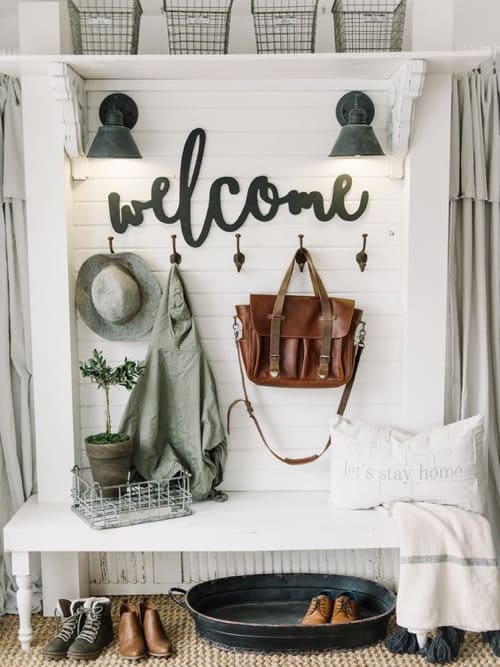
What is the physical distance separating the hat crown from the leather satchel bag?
428mm

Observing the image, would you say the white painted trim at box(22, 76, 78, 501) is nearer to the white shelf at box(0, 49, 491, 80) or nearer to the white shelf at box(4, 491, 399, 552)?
the white shelf at box(0, 49, 491, 80)

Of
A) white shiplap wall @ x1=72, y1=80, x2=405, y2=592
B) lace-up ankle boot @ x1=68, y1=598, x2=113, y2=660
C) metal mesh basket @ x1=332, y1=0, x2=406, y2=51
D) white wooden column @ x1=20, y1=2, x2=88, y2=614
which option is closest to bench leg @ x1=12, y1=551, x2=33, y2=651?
lace-up ankle boot @ x1=68, y1=598, x2=113, y2=660

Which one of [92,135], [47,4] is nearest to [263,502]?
[92,135]

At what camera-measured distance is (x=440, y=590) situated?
300 centimetres

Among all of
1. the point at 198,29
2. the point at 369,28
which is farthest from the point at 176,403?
the point at 369,28

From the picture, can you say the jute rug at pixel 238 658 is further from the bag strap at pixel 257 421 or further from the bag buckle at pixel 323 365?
A: the bag buckle at pixel 323 365

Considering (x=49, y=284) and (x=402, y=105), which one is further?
(x=49, y=284)

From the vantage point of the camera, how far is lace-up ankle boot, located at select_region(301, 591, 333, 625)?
10.3 ft

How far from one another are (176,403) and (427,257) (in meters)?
1.15

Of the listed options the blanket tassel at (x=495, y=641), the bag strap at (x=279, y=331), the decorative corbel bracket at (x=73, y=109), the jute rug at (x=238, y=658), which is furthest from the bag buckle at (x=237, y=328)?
the blanket tassel at (x=495, y=641)

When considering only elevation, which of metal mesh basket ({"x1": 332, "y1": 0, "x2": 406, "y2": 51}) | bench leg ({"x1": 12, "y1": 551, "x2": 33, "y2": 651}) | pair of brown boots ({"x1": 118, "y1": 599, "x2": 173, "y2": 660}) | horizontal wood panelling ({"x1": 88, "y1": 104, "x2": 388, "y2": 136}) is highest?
metal mesh basket ({"x1": 332, "y1": 0, "x2": 406, "y2": 51})

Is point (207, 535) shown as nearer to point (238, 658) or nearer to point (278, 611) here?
point (238, 658)

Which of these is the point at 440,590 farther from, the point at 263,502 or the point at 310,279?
the point at 310,279

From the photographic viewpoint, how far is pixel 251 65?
10.1ft
